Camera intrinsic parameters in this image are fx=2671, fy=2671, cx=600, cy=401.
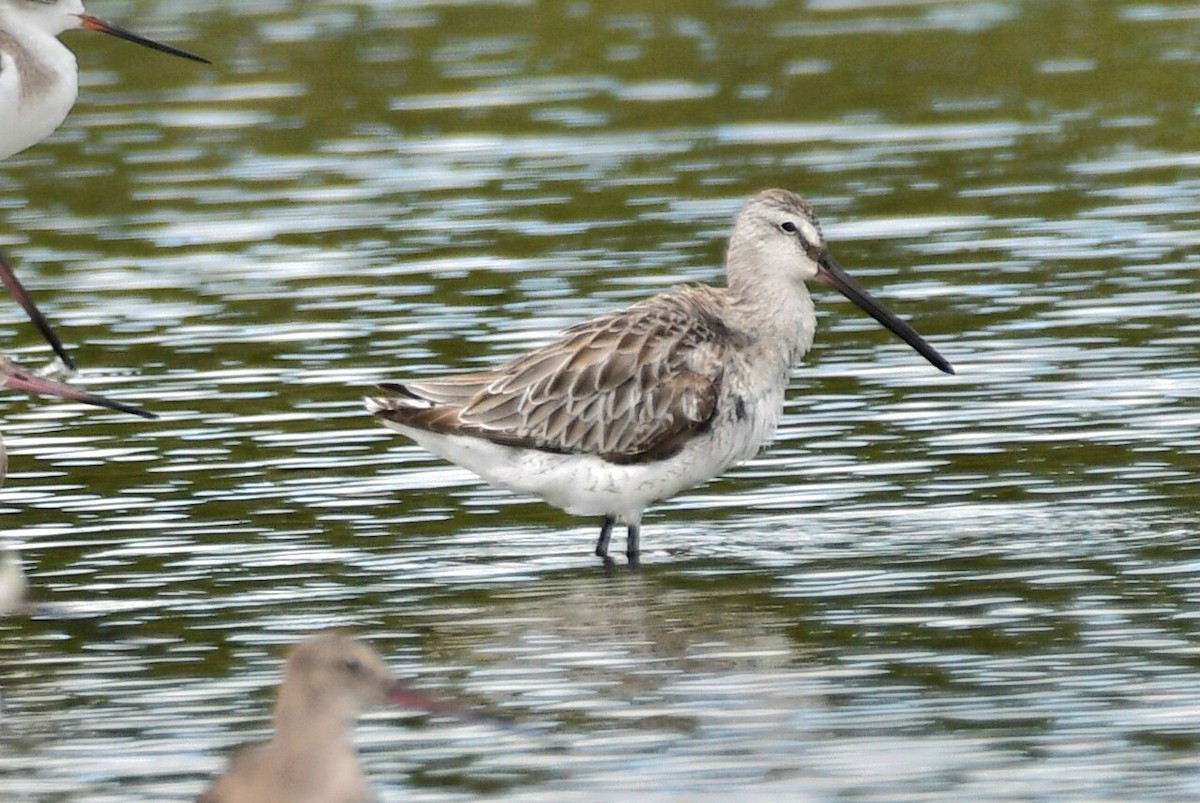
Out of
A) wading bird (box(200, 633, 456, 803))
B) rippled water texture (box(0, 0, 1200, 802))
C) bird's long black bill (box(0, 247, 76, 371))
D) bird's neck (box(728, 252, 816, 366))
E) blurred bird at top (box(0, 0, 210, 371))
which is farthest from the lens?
blurred bird at top (box(0, 0, 210, 371))

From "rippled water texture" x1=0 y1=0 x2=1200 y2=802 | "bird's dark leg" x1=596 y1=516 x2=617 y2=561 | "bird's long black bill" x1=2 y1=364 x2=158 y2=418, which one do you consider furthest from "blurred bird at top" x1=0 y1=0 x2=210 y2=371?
"bird's dark leg" x1=596 y1=516 x2=617 y2=561

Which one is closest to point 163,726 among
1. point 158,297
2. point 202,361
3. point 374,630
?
point 374,630

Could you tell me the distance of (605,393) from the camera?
39.8 ft

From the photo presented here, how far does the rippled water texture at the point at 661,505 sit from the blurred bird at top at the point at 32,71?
53.6 inches

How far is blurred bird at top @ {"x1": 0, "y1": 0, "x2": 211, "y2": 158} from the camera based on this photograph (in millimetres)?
16188

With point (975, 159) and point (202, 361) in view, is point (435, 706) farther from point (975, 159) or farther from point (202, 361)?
point (975, 159)

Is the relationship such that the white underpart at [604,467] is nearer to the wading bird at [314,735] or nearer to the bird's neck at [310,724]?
the wading bird at [314,735]

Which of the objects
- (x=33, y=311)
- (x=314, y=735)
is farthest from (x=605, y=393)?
(x=314, y=735)

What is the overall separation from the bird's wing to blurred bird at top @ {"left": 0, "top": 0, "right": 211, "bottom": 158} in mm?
5039

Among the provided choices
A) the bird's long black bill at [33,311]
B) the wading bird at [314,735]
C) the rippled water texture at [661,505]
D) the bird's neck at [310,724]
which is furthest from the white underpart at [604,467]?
the bird's neck at [310,724]

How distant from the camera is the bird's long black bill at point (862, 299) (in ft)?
41.9

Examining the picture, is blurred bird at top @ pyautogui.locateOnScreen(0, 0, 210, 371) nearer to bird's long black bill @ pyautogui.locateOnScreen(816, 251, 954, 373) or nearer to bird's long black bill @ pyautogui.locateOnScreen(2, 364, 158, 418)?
bird's long black bill @ pyautogui.locateOnScreen(2, 364, 158, 418)

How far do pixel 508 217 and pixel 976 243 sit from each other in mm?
3535

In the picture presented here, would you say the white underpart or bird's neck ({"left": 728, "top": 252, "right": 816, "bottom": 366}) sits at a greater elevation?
bird's neck ({"left": 728, "top": 252, "right": 816, "bottom": 366})
